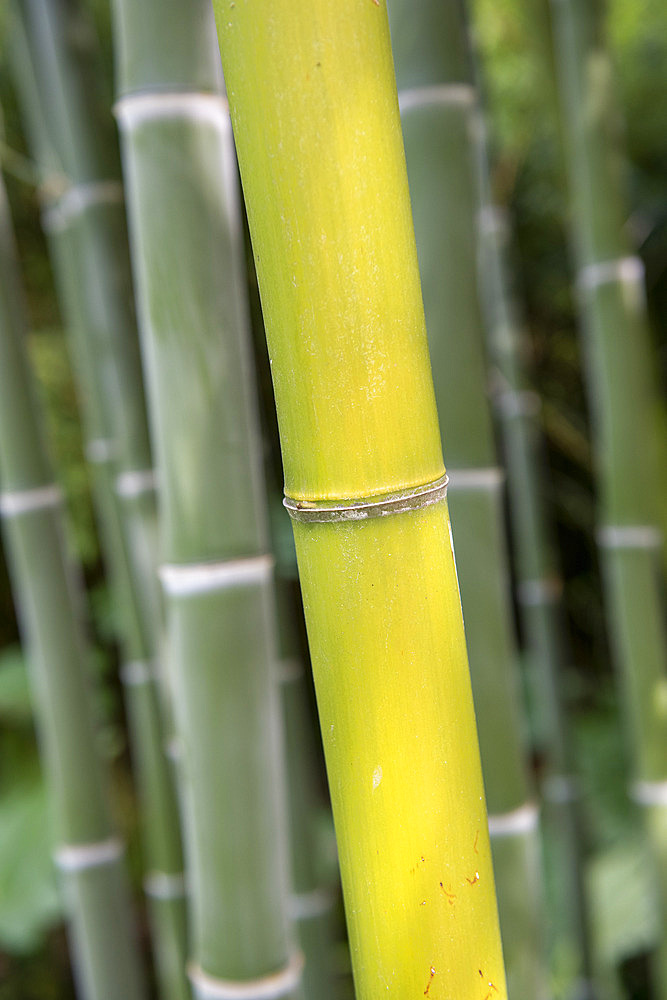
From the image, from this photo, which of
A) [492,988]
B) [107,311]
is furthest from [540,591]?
[492,988]

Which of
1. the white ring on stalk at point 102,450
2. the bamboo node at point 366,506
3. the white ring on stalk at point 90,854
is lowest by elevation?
the white ring on stalk at point 90,854

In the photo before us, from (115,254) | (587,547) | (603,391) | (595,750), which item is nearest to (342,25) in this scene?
(115,254)

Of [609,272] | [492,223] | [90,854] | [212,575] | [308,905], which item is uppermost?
[492,223]

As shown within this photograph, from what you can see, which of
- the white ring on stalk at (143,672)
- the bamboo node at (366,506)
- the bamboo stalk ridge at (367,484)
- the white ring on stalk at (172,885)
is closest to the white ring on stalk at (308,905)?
the white ring on stalk at (172,885)

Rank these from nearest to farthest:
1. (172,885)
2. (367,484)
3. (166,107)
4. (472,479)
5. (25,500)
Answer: (367,484)
(166,107)
(472,479)
(25,500)
(172,885)

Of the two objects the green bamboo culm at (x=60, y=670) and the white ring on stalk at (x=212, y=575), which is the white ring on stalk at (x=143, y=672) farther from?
the white ring on stalk at (x=212, y=575)

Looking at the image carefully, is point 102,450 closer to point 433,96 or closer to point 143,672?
point 143,672
